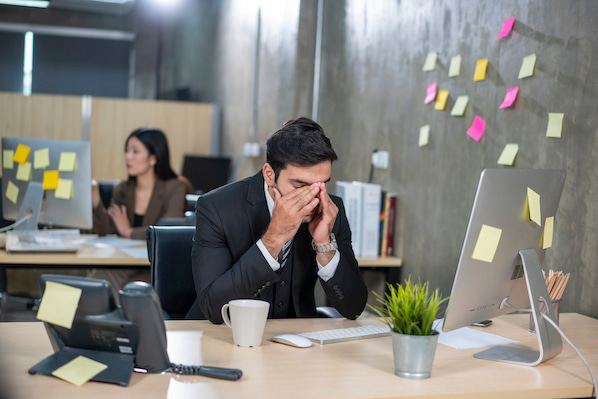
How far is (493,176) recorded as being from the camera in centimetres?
136

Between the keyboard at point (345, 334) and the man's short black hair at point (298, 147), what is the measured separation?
464mm

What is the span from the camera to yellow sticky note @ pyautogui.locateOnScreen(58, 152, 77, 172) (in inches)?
106

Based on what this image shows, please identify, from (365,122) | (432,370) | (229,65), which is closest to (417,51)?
(365,122)

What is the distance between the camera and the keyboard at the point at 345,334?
1.53 metres

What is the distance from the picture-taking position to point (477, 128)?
8.20 feet

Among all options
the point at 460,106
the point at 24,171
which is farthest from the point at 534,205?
the point at 24,171

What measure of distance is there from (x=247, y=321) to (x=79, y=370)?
0.39m

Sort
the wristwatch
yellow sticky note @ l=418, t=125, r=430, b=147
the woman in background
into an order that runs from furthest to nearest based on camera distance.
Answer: the woman in background, yellow sticky note @ l=418, t=125, r=430, b=147, the wristwatch

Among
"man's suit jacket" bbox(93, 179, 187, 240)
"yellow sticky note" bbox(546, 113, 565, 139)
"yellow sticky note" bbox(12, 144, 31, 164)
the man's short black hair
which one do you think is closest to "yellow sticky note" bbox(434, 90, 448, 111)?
"yellow sticky note" bbox(546, 113, 565, 139)

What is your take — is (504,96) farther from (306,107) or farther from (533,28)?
(306,107)

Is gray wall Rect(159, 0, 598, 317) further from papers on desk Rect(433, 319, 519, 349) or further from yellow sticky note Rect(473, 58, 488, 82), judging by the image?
papers on desk Rect(433, 319, 519, 349)

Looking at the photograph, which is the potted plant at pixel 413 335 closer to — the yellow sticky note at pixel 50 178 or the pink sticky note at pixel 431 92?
the pink sticky note at pixel 431 92

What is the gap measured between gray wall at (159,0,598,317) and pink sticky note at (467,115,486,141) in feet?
0.10

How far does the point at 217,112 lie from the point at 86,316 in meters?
4.51
